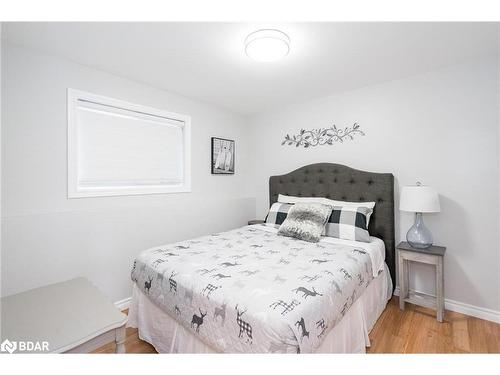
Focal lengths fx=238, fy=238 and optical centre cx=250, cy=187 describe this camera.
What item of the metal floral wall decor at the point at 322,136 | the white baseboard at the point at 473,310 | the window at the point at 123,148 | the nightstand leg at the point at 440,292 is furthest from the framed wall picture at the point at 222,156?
the white baseboard at the point at 473,310

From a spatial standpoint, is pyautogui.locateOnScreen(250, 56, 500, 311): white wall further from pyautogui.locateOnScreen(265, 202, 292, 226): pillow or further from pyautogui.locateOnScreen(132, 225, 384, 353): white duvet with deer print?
pyautogui.locateOnScreen(265, 202, 292, 226): pillow

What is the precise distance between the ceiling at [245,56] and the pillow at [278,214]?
1395 mm

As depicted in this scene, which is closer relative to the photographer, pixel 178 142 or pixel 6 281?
pixel 6 281

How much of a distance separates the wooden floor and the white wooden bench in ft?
1.78

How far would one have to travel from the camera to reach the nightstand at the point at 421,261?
2.03 m

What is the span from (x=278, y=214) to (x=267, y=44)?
5.87 feet

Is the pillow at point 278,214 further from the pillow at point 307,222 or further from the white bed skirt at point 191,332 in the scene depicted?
the white bed skirt at point 191,332

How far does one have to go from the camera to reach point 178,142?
2979 mm

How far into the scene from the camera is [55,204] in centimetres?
202

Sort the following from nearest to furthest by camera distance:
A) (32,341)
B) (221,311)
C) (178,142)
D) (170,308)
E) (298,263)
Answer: (32,341), (221,311), (170,308), (298,263), (178,142)
